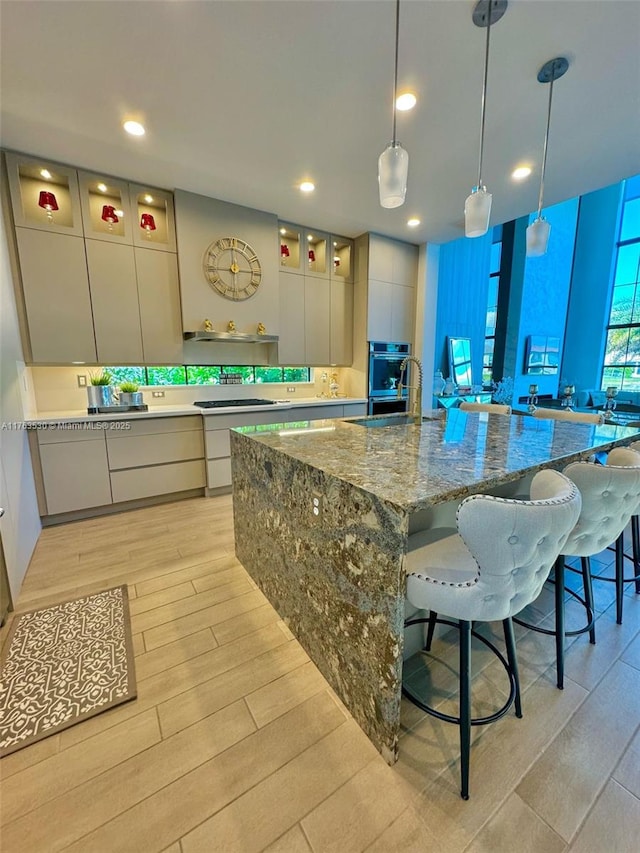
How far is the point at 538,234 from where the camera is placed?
233cm

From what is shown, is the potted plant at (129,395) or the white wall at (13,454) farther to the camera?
the potted plant at (129,395)

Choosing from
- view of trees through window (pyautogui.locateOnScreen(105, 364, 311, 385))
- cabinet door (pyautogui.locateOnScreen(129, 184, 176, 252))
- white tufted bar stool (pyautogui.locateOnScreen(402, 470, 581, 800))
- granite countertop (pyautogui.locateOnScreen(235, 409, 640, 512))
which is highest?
cabinet door (pyautogui.locateOnScreen(129, 184, 176, 252))

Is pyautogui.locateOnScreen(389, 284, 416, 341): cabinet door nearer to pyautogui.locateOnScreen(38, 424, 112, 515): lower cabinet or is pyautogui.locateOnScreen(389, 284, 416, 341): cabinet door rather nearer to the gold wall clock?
the gold wall clock

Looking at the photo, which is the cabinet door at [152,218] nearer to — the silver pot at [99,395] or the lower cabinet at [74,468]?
the silver pot at [99,395]

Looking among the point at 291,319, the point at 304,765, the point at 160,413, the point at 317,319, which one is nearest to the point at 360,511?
the point at 304,765

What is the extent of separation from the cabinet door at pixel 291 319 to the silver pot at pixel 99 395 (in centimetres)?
182

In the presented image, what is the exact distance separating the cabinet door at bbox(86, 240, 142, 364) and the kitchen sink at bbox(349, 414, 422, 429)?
2224mm

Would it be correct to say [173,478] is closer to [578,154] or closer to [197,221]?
[197,221]

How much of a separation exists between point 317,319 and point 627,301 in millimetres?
7467

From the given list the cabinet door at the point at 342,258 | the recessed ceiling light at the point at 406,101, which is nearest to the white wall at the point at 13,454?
the recessed ceiling light at the point at 406,101

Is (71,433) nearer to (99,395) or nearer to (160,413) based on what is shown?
(99,395)

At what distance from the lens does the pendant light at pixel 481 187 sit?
153 centimetres

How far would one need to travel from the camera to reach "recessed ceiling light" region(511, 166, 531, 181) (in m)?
2.86

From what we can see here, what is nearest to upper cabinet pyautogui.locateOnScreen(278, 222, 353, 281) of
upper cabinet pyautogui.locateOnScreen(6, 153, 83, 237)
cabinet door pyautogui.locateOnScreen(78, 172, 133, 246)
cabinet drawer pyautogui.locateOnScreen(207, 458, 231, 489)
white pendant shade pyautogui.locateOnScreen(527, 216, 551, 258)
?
cabinet door pyautogui.locateOnScreen(78, 172, 133, 246)
